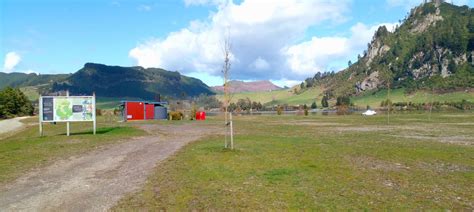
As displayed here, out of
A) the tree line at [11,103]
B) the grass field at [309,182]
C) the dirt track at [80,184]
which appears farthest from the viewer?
the tree line at [11,103]

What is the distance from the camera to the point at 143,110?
81.3 meters

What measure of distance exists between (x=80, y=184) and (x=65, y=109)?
76.7 feet

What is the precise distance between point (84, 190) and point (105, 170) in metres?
3.91

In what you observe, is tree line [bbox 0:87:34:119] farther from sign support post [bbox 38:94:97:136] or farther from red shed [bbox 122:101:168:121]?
A: sign support post [bbox 38:94:97:136]

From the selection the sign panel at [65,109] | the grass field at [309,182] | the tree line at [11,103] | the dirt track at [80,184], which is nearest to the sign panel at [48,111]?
the sign panel at [65,109]

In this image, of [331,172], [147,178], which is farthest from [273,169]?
[147,178]

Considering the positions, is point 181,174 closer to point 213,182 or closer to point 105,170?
point 213,182

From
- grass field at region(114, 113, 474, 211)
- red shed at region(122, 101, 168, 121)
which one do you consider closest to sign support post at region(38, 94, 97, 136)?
grass field at region(114, 113, 474, 211)

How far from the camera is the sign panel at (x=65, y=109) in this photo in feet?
110

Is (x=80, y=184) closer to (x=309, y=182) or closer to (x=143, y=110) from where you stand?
(x=309, y=182)

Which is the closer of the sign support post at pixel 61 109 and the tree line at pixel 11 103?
the sign support post at pixel 61 109

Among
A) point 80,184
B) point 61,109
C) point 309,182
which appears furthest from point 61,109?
point 309,182

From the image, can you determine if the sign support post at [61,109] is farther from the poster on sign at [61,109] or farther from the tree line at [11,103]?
the tree line at [11,103]

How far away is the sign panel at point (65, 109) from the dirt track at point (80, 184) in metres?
15.5
